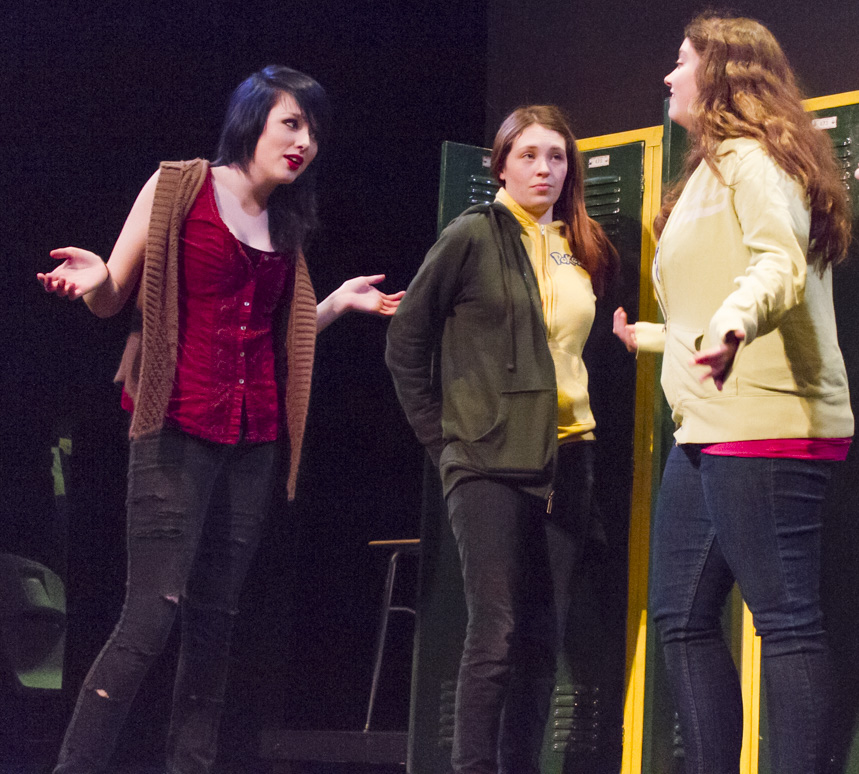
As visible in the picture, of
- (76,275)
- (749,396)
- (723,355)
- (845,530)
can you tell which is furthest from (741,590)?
(76,275)

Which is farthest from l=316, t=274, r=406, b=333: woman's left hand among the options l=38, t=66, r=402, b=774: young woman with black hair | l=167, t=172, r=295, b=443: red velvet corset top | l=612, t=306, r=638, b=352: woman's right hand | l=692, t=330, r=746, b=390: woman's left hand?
l=692, t=330, r=746, b=390: woman's left hand

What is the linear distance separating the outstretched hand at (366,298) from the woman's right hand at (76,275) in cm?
65

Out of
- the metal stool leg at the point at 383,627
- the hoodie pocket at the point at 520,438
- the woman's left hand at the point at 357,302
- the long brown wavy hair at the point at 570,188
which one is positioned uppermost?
the long brown wavy hair at the point at 570,188

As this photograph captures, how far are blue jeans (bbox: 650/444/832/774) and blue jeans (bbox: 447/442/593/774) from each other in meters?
0.37

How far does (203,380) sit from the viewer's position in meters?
2.18

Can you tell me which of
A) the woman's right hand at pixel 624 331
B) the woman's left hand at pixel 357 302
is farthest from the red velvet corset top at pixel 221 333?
the woman's right hand at pixel 624 331

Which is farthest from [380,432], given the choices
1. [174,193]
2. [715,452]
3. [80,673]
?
[715,452]

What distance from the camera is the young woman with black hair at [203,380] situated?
203 centimetres

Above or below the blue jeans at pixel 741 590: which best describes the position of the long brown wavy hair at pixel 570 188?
above

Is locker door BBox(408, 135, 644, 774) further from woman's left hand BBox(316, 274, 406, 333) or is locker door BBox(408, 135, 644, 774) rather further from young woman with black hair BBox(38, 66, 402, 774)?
young woman with black hair BBox(38, 66, 402, 774)

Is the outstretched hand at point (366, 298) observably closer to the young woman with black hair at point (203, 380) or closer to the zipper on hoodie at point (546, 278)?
the young woman with black hair at point (203, 380)

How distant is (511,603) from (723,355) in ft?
2.76

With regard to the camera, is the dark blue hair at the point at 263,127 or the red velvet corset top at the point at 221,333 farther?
the dark blue hair at the point at 263,127

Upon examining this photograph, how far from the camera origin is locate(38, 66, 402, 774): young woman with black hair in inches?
80.0
